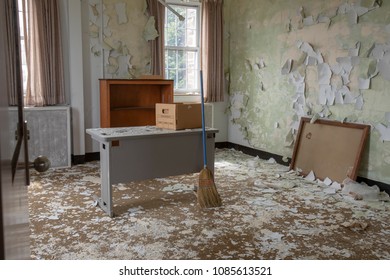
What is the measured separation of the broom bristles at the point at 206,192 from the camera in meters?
3.70

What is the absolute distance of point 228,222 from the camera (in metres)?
3.32

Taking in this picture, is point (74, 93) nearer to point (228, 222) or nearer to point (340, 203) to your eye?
point (228, 222)

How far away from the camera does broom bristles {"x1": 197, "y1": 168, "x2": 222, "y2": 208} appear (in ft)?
12.1

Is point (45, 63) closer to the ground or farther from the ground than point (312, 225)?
farther from the ground

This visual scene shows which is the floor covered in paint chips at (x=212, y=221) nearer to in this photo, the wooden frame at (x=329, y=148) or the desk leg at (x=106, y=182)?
the desk leg at (x=106, y=182)

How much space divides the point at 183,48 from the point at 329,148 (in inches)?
122

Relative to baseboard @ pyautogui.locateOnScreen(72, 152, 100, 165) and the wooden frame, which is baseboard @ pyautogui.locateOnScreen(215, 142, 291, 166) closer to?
the wooden frame

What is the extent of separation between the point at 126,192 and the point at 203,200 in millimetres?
985

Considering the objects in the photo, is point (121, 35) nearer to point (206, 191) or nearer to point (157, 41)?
point (157, 41)

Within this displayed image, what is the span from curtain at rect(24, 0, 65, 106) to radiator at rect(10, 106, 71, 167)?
0.21 metres

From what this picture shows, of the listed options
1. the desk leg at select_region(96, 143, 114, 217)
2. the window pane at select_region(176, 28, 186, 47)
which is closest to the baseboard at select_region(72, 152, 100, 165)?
the desk leg at select_region(96, 143, 114, 217)

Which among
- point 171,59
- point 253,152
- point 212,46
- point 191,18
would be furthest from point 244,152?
point 191,18

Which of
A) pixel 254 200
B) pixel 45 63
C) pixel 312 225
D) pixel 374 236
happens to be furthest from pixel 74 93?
pixel 374 236

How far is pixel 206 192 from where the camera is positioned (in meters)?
3.71
